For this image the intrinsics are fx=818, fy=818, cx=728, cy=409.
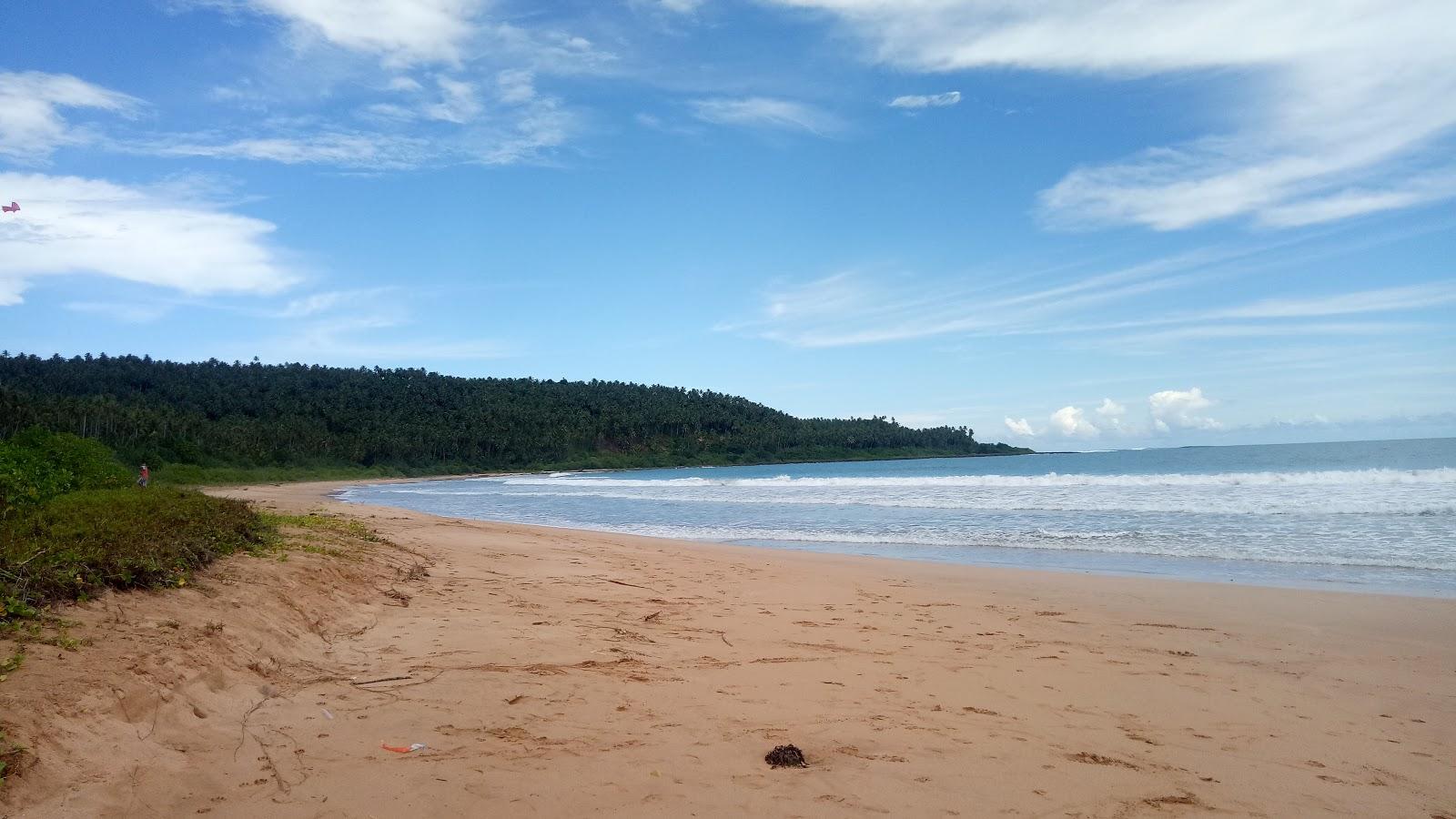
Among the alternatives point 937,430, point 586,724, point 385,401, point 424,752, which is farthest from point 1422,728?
point 937,430

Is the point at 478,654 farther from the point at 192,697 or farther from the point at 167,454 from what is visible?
the point at 167,454

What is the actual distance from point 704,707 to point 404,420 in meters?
115

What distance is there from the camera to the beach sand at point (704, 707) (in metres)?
3.93

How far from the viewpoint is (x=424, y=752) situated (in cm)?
440

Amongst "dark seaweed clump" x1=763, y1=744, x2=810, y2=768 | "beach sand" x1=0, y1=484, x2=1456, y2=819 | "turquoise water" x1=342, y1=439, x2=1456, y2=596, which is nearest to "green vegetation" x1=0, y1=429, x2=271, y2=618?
"beach sand" x1=0, y1=484, x2=1456, y2=819

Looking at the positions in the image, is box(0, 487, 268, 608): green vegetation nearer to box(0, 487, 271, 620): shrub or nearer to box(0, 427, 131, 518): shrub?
box(0, 487, 271, 620): shrub

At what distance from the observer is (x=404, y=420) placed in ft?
366

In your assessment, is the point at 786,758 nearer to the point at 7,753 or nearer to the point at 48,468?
the point at 7,753

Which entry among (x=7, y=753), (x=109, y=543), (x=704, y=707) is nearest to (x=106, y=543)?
(x=109, y=543)

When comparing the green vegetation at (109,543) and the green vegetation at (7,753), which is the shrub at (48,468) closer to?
the green vegetation at (109,543)

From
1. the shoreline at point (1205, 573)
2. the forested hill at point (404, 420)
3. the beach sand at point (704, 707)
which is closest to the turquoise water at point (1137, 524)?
the shoreline at point (1205, 573)

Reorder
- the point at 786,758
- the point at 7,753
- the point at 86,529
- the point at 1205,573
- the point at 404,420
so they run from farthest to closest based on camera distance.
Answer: the point at 404,420 < the point at 1205,573 < the point at 86,529 < the point at 786,758 < the point at 7,753

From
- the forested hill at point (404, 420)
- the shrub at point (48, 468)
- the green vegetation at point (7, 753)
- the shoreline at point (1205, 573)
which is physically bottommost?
the shoreline at point (1205, 573)

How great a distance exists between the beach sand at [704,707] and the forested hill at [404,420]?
Answer: 57672 mm
